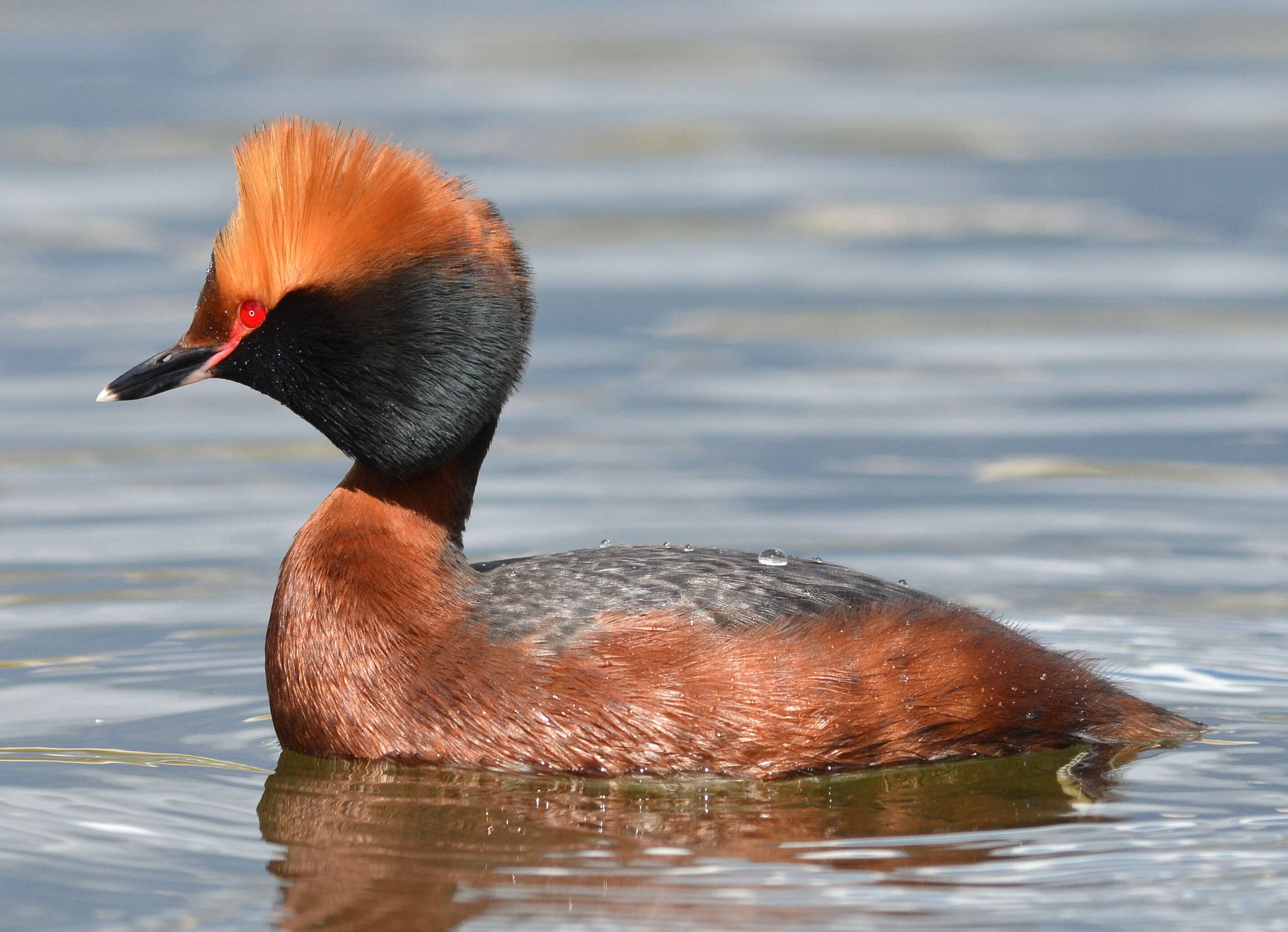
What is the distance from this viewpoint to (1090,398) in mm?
13656

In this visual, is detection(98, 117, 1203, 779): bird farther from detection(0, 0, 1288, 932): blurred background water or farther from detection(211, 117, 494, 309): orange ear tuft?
detection(0, 0, 1288, 932): blurred background water

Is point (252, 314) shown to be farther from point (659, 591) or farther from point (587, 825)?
point (587, 825)

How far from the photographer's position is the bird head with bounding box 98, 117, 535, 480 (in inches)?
330

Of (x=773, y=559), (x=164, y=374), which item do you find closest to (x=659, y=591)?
(x=773, y=559)

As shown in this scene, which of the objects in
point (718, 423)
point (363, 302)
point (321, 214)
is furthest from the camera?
point (718, 423)

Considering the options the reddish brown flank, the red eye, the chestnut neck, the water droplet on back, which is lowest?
the reddish brown flank

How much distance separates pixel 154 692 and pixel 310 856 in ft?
6.90

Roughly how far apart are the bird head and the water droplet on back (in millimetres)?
1209

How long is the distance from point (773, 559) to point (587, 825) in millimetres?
1572

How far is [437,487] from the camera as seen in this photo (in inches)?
350

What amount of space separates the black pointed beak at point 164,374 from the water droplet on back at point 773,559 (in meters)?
2.28

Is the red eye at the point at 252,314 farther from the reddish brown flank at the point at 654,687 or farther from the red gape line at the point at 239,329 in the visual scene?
the reddish brown flank at the point at 654,687

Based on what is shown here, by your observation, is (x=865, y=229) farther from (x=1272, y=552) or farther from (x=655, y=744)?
(x=655, y=744)

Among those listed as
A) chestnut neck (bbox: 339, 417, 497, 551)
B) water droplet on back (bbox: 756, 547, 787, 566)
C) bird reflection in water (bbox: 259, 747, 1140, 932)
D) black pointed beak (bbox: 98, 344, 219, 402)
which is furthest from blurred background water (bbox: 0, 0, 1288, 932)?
black pointed beak (bbox: 98, 344, 219, 402)
